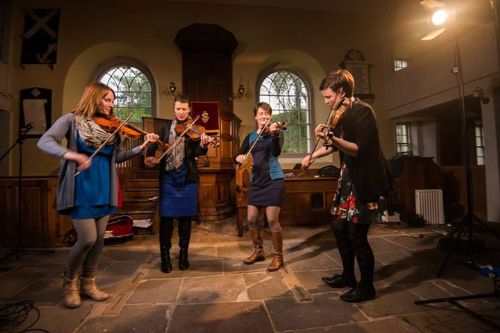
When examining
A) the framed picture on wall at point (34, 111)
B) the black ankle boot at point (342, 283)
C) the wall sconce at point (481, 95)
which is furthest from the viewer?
the framed picture on wall at point (34, 111)

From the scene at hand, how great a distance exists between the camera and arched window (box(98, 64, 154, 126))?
24.9 feet

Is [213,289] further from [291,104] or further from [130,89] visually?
[130,89]

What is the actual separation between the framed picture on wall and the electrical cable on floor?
229 inches

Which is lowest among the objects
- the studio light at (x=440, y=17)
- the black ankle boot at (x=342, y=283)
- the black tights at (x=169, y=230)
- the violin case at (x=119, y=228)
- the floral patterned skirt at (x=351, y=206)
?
the black ankle boot at (x=342, y=283)

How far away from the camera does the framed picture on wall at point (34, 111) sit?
651 cm

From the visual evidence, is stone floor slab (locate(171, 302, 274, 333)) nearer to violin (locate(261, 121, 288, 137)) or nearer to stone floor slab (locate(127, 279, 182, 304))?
stone floor slab (locate(127, 279, 182, 304))

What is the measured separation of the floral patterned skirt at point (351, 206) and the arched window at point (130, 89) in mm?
6652

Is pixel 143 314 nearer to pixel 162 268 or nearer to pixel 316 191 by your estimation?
pixel 162 268

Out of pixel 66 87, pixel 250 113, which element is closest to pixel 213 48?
pixel 250 113

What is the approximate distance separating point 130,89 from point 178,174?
19.9ft

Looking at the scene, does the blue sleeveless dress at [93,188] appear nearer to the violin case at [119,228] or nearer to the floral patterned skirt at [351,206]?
the floral patterned skirt at [351,206]

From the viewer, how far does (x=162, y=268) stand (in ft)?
8.86

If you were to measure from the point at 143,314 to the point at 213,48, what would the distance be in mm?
6345

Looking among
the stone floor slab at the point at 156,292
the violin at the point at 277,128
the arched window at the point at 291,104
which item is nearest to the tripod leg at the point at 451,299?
the violin at the point at 277,128
